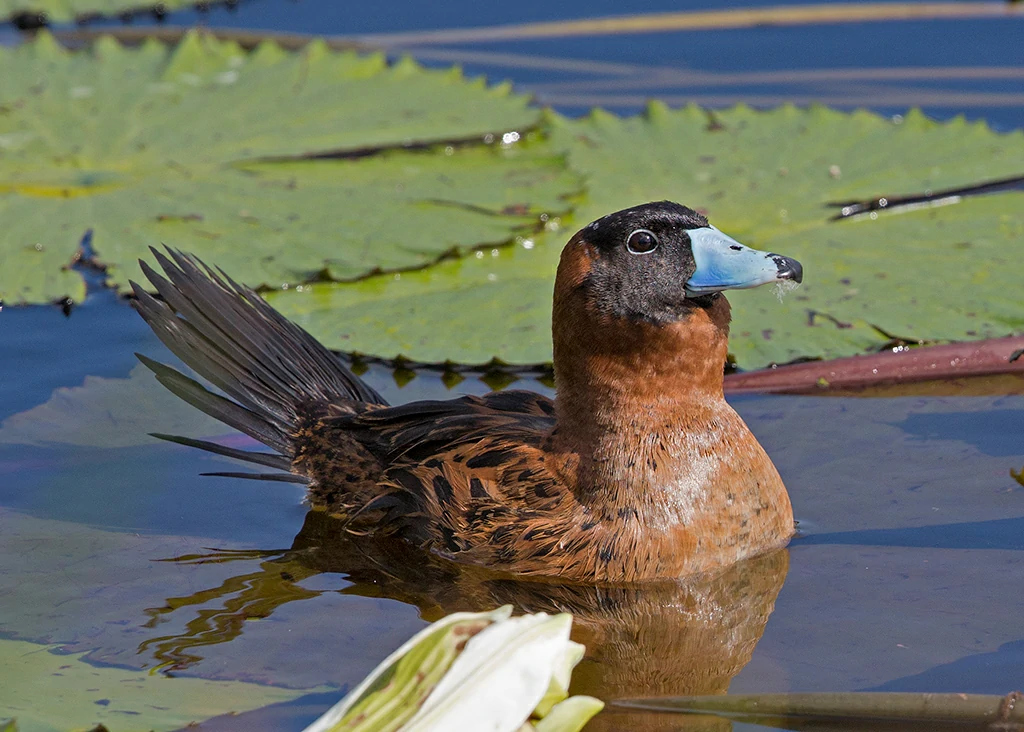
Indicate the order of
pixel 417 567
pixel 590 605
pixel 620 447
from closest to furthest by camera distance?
pixel 590 605
pixel 620 447
pixel 417 567

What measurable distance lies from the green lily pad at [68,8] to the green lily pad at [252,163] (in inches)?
55.0

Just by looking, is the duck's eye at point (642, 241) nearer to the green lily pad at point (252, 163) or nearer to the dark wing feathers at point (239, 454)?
the dark wing feathers at point (239, 454)

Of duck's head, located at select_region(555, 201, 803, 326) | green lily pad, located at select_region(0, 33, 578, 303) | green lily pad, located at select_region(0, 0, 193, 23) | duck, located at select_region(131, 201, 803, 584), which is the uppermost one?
green lily pad, located at select_region(0, 0, 193, 23)

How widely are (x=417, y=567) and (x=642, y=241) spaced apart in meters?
1.32

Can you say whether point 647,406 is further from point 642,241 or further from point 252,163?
point 252,163

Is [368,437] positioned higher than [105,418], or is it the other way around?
[105,418]

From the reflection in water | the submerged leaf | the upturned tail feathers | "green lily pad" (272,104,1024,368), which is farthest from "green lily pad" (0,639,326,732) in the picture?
"green lily pad" (272,104,1024,368)

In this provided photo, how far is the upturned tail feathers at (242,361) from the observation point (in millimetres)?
4789

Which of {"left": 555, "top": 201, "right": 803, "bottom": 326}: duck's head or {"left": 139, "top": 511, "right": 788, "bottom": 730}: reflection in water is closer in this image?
{"left": 139, "top": 511, "right": 788, "bottom": 730}: reflection in water

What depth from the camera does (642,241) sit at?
4.09m

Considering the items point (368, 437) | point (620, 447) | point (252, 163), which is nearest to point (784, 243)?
point (620, 447)

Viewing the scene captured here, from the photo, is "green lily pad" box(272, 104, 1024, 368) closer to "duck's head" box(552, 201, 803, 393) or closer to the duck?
the duck

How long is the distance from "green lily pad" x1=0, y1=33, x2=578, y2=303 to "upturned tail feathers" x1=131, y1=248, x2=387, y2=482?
2.90ft

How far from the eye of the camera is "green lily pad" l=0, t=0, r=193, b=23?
916 cm
